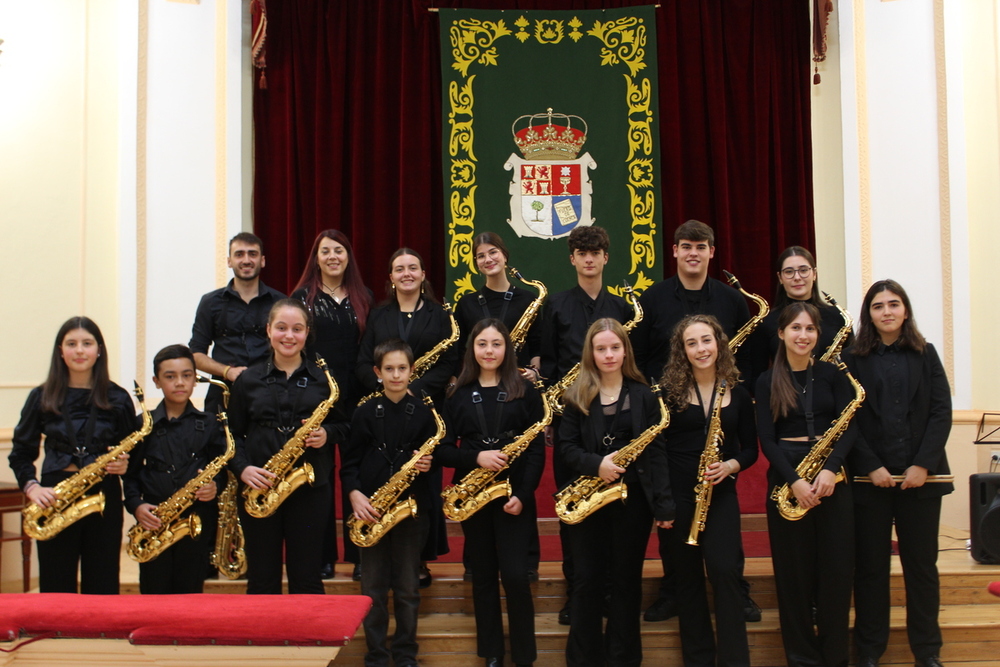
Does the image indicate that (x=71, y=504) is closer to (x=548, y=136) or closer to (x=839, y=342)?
(x=839, y=342)

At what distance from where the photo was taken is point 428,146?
6547mm

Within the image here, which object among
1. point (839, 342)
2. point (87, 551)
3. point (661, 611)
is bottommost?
point (661, 611)

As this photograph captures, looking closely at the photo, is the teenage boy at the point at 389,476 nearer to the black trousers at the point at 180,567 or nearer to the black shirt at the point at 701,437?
the black trousers at the point at 180,567

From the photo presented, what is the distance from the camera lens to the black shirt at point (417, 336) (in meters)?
3.95

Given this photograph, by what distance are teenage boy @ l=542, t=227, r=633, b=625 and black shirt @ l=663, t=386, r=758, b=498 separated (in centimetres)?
66

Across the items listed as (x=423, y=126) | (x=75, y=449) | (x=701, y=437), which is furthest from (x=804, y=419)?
(x=423, y=126)

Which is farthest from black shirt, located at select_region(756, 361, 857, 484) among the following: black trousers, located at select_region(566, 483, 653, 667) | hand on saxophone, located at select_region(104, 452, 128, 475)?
hand on saxophone, located at select_region(104, 452, 128, 475)

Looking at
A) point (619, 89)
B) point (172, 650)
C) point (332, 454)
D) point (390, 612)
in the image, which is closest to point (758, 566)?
point (390, 612)

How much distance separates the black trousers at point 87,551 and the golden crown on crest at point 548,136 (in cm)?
394

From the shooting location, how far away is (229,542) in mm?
4195

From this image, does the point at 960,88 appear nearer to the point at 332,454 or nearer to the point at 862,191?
the point at 862,191

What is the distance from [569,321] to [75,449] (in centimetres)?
220

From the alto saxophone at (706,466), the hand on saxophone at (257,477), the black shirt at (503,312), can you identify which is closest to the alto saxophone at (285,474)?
the hand on saxophone at (257,477)

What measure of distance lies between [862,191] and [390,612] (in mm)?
4349
